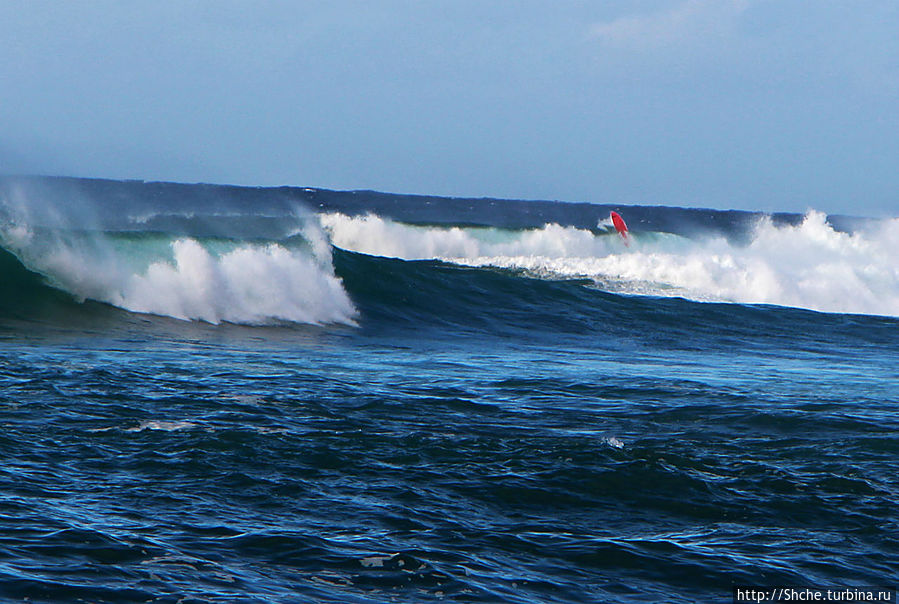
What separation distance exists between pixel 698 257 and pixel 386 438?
25.7 meters

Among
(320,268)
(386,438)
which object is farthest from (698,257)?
(386,438)

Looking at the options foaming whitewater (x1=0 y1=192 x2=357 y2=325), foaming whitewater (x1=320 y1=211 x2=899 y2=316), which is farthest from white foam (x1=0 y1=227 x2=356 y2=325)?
foaming whitewater (x1=320 y1=211 x2=899 y2=316)

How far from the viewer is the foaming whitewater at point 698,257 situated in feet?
92.8

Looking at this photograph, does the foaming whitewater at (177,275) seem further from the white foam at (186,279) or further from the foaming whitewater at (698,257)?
the foaming whitewater at (698,257)

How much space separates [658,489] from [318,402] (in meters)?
3.81

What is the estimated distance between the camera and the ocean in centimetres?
548

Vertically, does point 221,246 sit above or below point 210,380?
above

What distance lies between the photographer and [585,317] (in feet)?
68.2

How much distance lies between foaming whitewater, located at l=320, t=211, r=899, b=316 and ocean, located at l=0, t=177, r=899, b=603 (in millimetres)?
7326

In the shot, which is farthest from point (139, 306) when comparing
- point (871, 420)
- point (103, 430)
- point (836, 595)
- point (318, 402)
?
point (836, 595)

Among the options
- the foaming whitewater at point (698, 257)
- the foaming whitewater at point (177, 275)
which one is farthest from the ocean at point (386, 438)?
the foaming whitewater at point (698, 257)

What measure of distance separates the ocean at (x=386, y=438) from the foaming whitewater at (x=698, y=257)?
24.0ft

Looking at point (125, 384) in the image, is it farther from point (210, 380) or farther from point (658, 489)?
point (658, 489)

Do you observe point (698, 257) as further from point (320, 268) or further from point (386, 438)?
point (386, 438)
